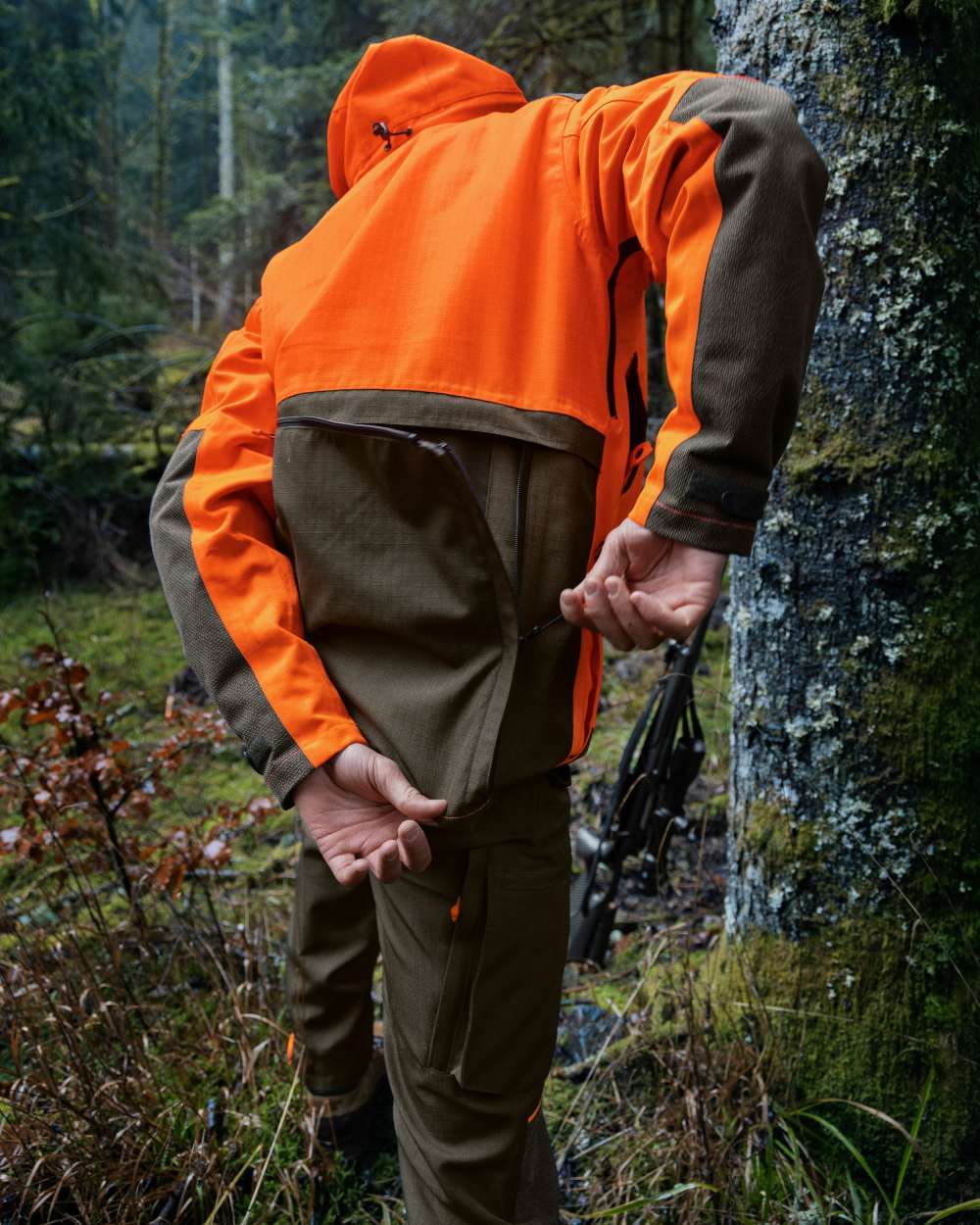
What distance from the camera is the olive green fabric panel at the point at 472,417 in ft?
4.46

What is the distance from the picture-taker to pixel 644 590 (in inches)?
49.0

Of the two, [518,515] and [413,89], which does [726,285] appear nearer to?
[518,515]

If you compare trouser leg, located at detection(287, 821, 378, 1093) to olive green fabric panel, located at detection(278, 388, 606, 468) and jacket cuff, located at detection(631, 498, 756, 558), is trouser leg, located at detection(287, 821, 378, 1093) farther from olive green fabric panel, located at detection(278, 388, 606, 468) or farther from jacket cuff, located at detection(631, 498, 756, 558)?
jacket cuff, located at detection(631, 498, 756, 558)

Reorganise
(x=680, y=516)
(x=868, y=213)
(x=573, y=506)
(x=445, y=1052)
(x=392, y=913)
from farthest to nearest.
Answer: (x=868, y=213), (x=392, y=913), (x=445, y=1052), (x=573, y=506), (x=680, y=516)

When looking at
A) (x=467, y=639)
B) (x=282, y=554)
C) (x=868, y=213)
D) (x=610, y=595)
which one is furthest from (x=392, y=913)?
(x=868, y=213)

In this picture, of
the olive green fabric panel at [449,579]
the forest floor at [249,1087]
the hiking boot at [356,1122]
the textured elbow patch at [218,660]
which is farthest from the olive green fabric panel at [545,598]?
the hiking boot at [356,1122]

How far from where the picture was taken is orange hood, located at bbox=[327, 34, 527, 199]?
1579 millimetres

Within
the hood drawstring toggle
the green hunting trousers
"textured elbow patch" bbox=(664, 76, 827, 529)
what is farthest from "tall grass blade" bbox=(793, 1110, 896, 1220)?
the hood drawstring toggle

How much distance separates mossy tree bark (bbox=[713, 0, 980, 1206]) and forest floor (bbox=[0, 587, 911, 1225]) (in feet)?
0.78

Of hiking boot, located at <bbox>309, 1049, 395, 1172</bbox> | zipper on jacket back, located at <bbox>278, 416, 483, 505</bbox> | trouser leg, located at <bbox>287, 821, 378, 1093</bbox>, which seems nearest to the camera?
zipper on jacket back, located at <bbox>278, 416, 483, 505</bbox>

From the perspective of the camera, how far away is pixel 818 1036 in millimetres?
2270

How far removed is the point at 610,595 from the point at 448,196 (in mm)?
715

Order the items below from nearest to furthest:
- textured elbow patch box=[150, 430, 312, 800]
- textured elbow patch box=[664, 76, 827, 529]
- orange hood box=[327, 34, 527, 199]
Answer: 1. textured elbow patch box=[664, 76, 827, 529]
2. textured elbow patch box=[150, 430, 312, 800]
3. orange hood box=[327, 34, 527, 199]

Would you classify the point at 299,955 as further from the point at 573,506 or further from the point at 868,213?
the point at 868,213
